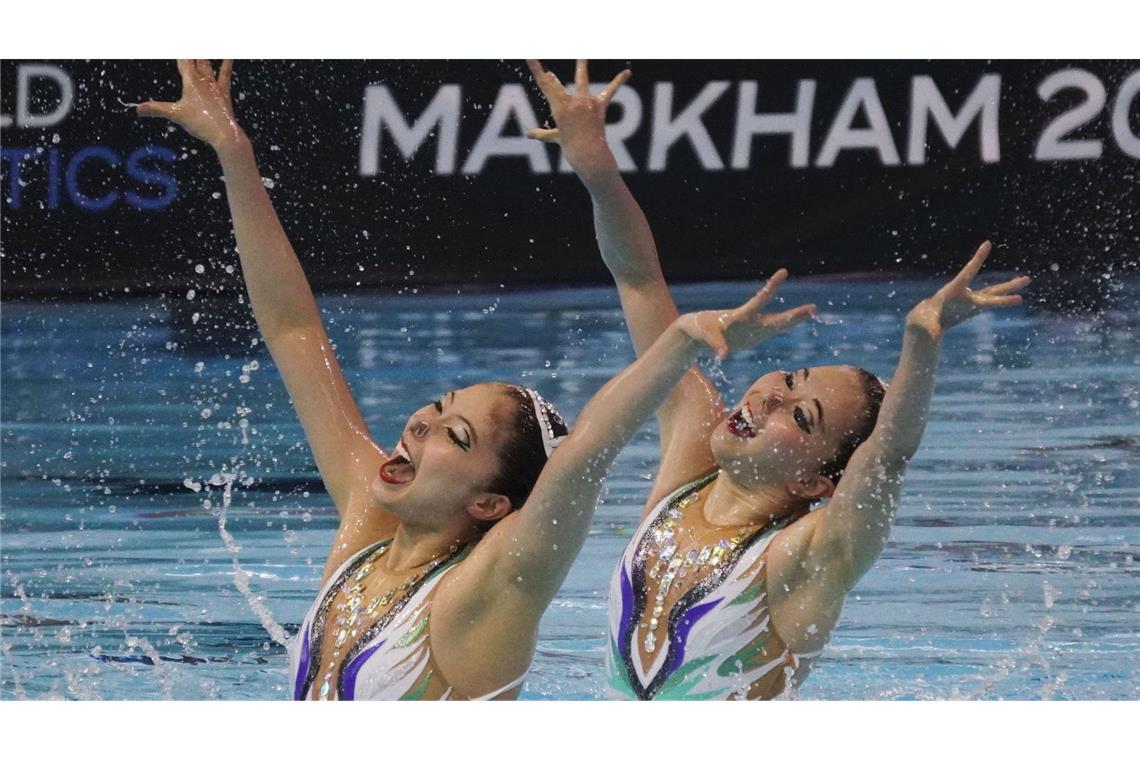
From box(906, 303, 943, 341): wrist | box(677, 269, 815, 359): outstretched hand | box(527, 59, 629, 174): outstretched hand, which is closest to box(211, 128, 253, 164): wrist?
box(527, 59, 629, 174): outstretched hand

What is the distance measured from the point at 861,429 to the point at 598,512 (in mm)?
1855

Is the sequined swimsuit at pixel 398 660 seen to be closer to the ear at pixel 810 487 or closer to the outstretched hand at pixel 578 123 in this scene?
the ear at pixel 810 487

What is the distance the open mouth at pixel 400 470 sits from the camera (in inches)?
145

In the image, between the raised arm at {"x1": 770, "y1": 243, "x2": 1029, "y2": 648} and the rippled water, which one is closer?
the raised arm at {"x1": 770, "y1": 243, "x2": 1029, "y2": 648}

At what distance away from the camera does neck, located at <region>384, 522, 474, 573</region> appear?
3.70m

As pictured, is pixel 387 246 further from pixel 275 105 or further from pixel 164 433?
pixel 164 433

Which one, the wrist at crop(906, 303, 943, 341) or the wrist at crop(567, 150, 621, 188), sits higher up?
the wrist at crop(567, 150, 621, 188)

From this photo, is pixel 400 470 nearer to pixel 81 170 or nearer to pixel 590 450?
pixel 590 450

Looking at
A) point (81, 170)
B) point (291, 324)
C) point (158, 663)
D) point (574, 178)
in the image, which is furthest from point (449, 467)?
point (81, 170)

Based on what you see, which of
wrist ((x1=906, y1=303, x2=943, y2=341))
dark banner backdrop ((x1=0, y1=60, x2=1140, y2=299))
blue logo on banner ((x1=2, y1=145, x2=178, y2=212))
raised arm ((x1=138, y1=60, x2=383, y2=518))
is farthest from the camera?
blue logo on banner ((x1=2, y1=145, x2=178, y2=212))

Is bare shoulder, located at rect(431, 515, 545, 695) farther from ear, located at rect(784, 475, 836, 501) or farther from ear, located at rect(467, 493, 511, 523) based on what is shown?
ear, located at rect(784, 475, 836, 501)

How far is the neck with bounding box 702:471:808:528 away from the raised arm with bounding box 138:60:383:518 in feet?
2.64

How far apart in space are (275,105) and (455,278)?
0.82 m

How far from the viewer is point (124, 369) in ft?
19.4
